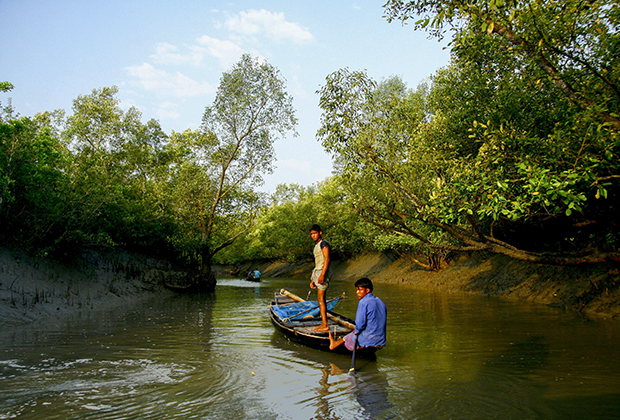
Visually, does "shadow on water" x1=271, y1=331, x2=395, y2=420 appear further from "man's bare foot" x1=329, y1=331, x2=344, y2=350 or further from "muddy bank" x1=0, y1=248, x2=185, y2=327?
"muddy bank" x1=0, y1=248, x2=185, y2=327

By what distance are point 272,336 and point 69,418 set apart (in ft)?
20.1

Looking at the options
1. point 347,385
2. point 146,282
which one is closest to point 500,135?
point 347,385

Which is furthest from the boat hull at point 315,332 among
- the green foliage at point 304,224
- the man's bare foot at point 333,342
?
the green foliage at point 304,224

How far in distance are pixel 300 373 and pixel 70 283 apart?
38.4ft

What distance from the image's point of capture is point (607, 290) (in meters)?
13.0

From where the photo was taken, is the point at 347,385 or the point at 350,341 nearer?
the point at 347,385

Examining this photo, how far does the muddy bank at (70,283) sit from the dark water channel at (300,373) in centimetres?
111

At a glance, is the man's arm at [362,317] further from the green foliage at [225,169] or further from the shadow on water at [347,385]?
the green foliage at [225,169]

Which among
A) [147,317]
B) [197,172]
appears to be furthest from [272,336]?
[197,172]

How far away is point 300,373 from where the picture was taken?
23.7ft

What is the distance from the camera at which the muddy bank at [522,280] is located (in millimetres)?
13266

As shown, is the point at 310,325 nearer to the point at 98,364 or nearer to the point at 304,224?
the point at 98,364

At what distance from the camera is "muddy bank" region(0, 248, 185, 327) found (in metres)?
12.5

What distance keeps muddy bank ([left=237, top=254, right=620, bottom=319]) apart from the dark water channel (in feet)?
6.36
